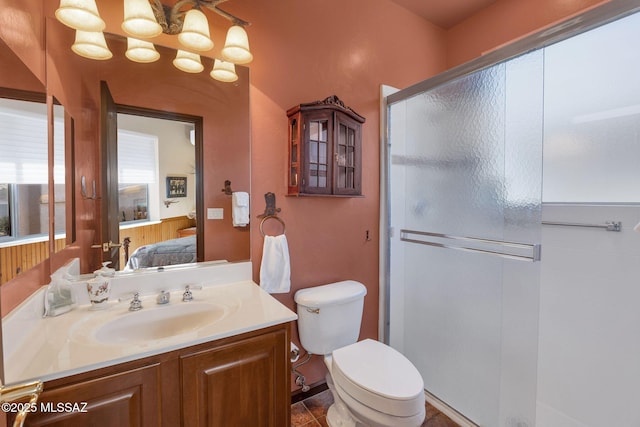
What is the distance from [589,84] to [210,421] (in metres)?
2.34

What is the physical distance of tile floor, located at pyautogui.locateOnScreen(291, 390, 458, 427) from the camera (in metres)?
1.66

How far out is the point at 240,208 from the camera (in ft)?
5.02

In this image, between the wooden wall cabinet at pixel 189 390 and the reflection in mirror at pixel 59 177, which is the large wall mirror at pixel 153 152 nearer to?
the reflection in mirror at pixel 59 177

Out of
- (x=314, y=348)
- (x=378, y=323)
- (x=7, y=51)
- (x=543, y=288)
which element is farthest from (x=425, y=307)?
(x=7, y=51)

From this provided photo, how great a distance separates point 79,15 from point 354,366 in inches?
71.3

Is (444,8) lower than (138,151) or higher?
higher

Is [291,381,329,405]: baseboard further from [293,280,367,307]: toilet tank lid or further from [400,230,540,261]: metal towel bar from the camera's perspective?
[400,230,540,261]: metal towel bar

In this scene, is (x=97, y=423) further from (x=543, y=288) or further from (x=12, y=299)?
(x=543, y=288)

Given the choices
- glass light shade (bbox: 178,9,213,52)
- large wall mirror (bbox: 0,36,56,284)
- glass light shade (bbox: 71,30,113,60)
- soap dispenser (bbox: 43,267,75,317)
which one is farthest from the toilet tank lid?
glass light shade (bbox: 71,30,113,60)

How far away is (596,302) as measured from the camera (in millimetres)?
1458

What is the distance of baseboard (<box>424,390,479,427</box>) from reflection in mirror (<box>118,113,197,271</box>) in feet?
5.52

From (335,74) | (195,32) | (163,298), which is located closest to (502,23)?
(335,74)

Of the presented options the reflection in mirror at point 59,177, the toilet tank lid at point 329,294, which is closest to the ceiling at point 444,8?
the toilet tank lid at point 329,294

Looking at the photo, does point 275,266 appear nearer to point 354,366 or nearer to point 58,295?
point 354,366
